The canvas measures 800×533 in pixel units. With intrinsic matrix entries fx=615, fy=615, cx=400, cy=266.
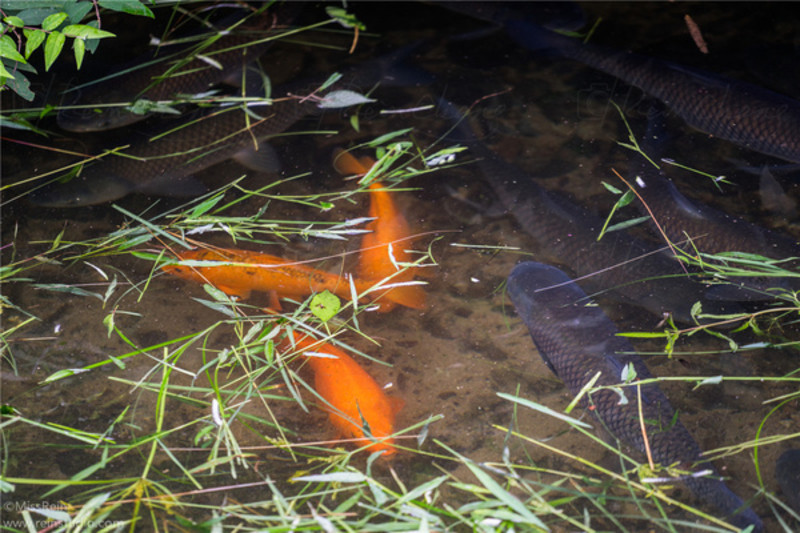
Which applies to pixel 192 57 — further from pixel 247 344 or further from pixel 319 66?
pixel 247 344

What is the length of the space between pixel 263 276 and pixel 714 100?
2.14 m

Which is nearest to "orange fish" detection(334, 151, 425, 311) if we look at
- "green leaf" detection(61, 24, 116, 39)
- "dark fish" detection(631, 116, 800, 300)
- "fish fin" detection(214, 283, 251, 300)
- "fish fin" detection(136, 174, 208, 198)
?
"fish fin" detection(214, 283, 251, 300)

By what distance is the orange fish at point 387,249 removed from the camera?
2.20m

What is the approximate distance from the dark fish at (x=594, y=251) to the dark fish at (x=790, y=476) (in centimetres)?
50

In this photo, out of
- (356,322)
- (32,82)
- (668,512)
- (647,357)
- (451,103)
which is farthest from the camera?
(32,82)

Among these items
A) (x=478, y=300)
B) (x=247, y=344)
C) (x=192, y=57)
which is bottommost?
(x=247, y=344)

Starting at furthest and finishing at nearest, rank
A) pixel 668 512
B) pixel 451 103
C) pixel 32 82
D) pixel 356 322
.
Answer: pixel 32 82
pixel 451 103
pixel 356 322
pixel 668 512

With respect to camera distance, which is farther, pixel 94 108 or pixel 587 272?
pixel 94 108

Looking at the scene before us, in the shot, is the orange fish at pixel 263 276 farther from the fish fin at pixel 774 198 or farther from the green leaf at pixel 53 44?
the fish fin at pixel 774 198

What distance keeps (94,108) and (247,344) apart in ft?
6.06

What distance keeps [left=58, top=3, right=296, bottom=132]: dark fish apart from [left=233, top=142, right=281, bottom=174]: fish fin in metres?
0.70

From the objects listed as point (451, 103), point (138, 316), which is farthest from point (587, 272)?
point (138, 316)

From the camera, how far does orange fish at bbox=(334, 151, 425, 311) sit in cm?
220

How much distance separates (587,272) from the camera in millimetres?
2229
